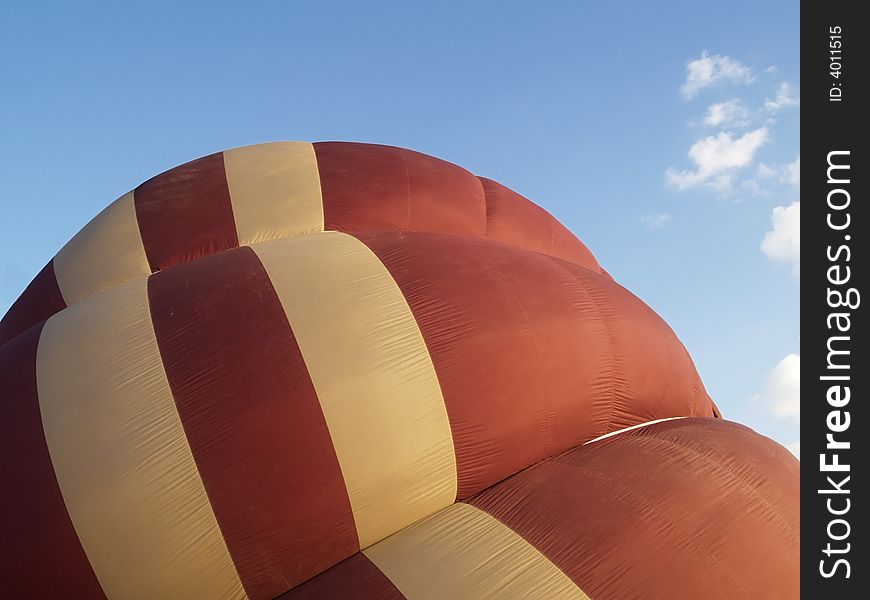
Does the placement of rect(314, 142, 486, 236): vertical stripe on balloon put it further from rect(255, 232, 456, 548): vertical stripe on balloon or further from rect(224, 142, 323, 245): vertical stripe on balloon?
rect(255, 232, 456, 548): vertical stripe on balloon

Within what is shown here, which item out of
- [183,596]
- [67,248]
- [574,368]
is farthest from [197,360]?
[67,248]

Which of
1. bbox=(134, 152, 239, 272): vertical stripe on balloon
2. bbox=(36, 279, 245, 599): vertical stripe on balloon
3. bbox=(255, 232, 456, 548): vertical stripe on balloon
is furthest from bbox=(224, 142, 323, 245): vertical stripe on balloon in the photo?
bbox=(36, 279, 245, 599): vertical stripe on balloon

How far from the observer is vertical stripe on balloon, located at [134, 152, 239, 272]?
632cm

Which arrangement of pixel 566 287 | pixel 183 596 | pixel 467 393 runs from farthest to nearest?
pixel 566 287 → pixel 467 393 → pixel 183 596

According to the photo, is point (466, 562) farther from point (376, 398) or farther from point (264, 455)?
point (264, 455)

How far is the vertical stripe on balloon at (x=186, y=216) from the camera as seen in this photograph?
20.7 ft

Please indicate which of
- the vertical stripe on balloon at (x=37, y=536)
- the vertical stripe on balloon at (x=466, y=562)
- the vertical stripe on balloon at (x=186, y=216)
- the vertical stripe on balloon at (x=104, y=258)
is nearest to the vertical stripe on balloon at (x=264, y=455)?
the vertical stripe on balloon at (x=466, y=562)

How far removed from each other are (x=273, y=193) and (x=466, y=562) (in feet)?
10.9

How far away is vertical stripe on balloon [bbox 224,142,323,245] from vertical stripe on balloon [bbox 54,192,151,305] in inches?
31.6

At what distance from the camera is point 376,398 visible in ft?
15.8

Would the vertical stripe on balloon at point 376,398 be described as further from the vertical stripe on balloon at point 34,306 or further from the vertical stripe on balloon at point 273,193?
the vertical stripe on balloon at point 34,306
